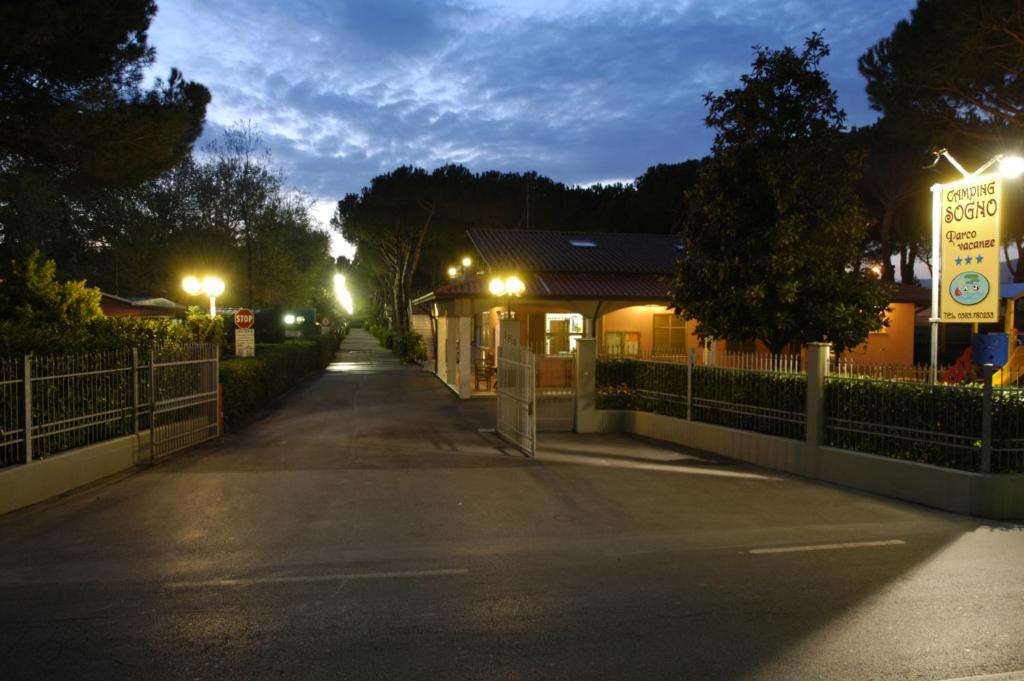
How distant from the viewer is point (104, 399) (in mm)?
10008

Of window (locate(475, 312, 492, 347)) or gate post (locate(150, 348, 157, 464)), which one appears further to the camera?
window (locate(475, 312, 492, 347))

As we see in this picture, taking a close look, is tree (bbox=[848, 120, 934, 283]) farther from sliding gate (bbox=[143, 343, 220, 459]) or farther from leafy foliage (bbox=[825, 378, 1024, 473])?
sliding gate (bbox=[143, 343, 220, 459])

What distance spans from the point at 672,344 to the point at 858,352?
5.71 meters

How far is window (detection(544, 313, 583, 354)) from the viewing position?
2506 cm

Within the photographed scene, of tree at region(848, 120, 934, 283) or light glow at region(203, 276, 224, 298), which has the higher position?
tree at region(848, 120, 934, 283)

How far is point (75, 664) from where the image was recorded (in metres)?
4.18

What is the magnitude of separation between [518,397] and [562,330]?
12.8 meters

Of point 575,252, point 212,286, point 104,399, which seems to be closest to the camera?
point 104,399

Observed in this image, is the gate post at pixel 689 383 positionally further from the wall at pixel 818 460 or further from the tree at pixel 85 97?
the tree at pixel 85 97

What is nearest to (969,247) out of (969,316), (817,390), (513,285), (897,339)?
(969,316)

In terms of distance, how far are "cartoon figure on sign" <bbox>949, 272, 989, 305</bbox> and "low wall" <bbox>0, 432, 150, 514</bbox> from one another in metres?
10.8

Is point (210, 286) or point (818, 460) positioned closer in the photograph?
point (818, 460)

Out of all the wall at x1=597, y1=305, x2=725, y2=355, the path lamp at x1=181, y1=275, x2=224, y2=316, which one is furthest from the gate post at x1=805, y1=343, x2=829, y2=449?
the path lamp at x1=181, y1=275, x2=224, y2=316

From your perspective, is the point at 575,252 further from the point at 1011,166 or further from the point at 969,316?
the point at 1011,166
